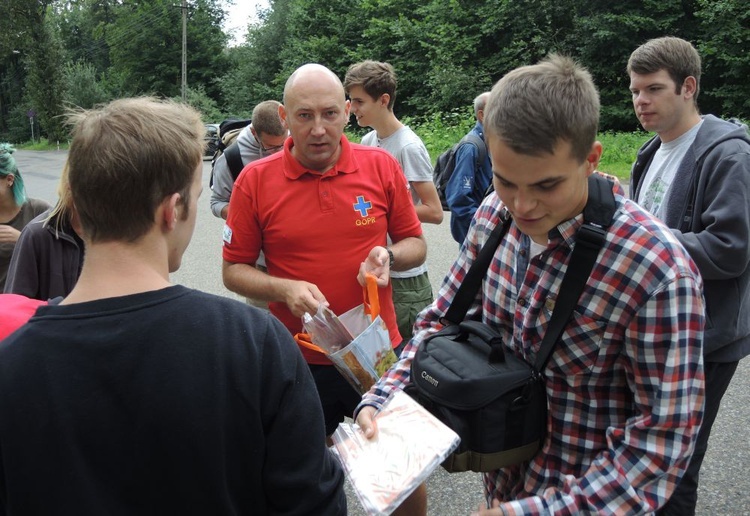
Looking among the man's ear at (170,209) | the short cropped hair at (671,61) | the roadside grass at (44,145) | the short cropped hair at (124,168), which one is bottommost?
the roadside grass at (44,145)

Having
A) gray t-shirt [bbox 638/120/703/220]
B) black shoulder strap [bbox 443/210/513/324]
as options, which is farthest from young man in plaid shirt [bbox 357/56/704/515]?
gray t-shirt [bbox 638/120/703/220]

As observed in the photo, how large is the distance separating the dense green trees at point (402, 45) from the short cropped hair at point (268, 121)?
4.83m

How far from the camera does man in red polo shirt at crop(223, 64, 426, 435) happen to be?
2699 millimetres

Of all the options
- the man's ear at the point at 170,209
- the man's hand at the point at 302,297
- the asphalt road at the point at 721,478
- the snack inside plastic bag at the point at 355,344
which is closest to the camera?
the man's ear at the point at 170,209

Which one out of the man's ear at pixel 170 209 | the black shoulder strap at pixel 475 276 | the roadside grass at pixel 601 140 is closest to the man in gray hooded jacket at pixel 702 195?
the black shoulder strap at pixel 475 276

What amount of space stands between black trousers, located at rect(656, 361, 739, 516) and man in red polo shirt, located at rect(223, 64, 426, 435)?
135cm

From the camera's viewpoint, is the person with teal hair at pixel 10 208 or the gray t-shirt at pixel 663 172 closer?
the gray t-shirt at pixel 663 172

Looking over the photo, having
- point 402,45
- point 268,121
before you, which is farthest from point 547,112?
point 402,45

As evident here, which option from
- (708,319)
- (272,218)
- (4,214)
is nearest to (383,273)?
(272,218)

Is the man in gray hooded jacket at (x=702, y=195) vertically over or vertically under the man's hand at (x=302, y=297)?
over

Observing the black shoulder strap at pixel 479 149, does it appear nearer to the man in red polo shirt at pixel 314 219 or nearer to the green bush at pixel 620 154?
the man in red polo shirt at pixel 314 219

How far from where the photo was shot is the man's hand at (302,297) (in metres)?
2.42

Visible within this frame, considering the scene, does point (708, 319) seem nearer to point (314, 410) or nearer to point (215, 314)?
point (314, 410)

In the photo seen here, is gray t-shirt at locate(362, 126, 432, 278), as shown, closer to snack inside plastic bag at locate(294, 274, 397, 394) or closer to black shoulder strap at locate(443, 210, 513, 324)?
snack inside plastic bag at locate(294, 274, 397, 394)
